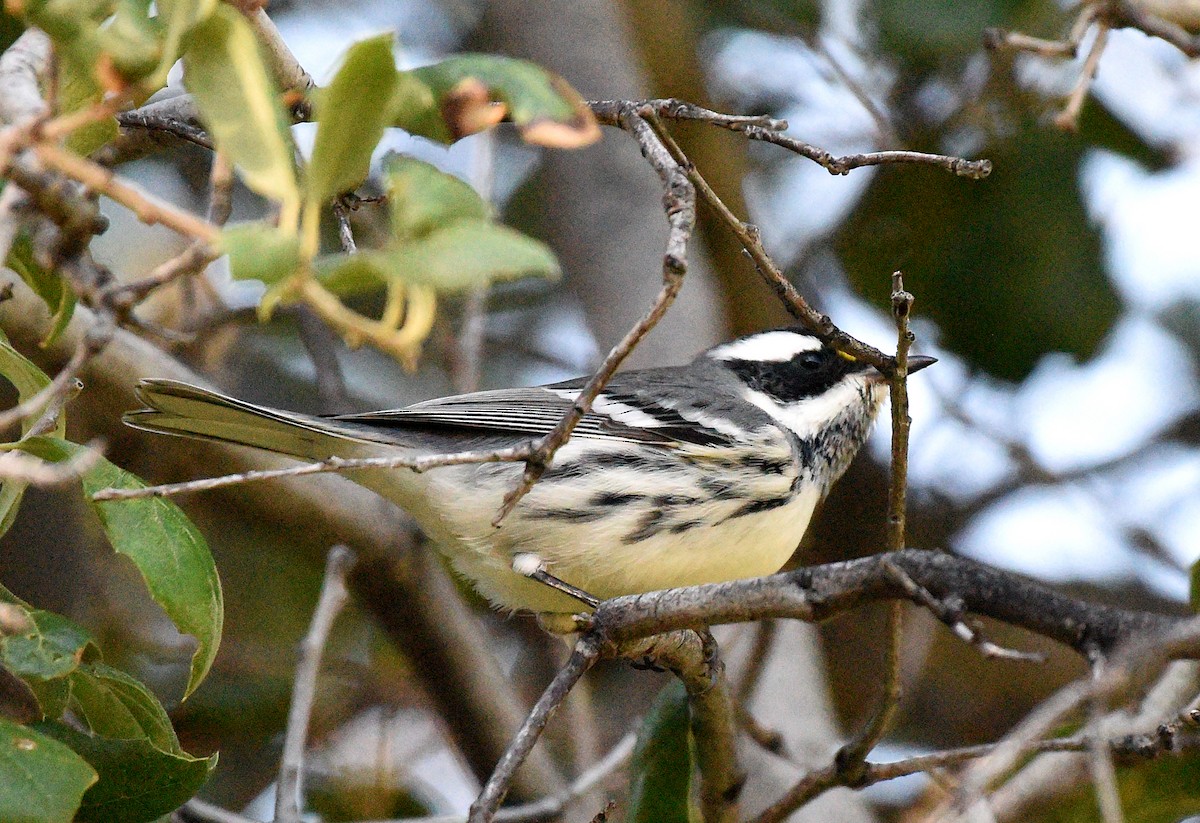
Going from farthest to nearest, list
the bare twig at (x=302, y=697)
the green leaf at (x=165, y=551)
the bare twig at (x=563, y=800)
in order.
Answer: the bare twig at (x=563, y=800) < the bare twig at (x=302, y=697) < the green leaf at (x=165, y=551)

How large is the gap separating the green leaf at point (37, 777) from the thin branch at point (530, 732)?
540mm

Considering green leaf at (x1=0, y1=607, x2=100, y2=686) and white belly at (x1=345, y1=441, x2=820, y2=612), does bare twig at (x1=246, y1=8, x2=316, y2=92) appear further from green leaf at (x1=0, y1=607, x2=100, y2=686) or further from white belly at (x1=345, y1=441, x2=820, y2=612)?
white belly at (x1=345, y1=441, x2=820, y2=612)

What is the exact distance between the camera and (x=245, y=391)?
16.3 ft

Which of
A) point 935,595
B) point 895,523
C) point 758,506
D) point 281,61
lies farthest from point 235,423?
point 935,595

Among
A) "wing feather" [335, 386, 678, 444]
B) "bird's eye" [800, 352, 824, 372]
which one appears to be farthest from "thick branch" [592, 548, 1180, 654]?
"bird's eye" [800, 352, 824, 372]

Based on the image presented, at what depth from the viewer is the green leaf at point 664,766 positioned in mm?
2342

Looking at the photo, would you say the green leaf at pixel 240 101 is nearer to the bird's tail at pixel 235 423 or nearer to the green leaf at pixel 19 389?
the green leaf at pixel 19 389

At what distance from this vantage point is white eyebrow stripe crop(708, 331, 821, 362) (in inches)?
145

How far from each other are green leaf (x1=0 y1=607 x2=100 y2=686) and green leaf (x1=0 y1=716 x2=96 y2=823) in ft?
0.36

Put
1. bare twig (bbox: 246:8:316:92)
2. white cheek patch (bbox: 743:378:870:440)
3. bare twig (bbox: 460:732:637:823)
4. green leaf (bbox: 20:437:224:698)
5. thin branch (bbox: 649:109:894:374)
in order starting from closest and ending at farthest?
green leaf (bbox: 20:437:224:698)
thin branch (bbox: 649:109:894:374)
bare twig (bbox: 246:8:316:92)
bare twig (bbox: 460:732:637:823)
white cheek patch (bbox: 743:378:870:440)

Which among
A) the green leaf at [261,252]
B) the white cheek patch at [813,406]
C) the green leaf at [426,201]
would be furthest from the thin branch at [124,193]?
the white cheek patch at [813,406]

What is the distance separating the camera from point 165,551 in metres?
1.71

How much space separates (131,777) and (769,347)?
7.98 ft

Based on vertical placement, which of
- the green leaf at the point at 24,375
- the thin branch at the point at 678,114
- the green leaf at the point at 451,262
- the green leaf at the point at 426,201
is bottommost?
the green leaf at the point at 24,375
